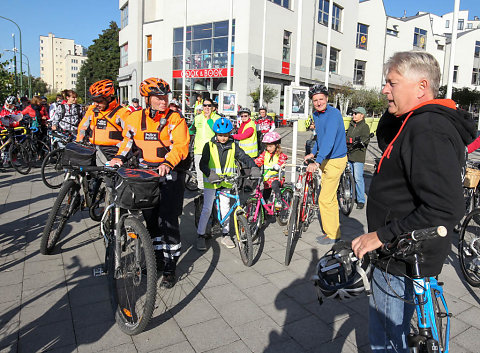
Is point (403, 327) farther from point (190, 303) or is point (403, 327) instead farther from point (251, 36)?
point (251, 36)

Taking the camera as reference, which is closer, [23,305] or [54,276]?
[23,305]

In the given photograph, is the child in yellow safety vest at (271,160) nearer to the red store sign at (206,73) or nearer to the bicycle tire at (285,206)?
the bicycle tire at (285,206)

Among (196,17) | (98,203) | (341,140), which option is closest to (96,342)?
(98,203)

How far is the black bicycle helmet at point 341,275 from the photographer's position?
1961 millimetres

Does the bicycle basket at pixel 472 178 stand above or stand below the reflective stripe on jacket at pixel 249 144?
below

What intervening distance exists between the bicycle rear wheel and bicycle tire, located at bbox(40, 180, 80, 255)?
4.64 meters

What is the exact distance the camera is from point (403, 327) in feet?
6.59

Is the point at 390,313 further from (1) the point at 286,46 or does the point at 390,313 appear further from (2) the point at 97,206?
(1) the point at 286,46

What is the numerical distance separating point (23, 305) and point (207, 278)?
1799 mm

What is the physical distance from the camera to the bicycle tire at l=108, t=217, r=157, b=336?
9.80ft

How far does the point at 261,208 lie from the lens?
555cm

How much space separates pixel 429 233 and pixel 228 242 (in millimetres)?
3813

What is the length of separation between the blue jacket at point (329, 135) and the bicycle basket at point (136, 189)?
2.70 meters

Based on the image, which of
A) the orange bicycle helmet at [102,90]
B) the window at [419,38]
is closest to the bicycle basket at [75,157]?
the orange bicycle helmet at [102,90]
